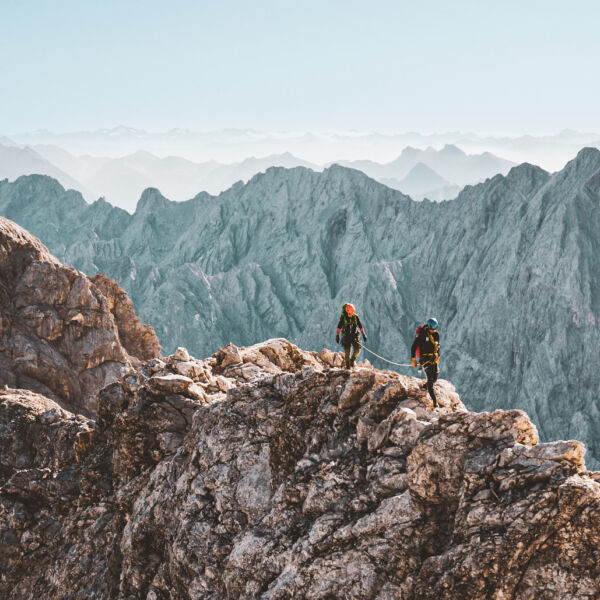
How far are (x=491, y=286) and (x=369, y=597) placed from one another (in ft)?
424

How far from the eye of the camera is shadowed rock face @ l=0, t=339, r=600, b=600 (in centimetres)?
1170

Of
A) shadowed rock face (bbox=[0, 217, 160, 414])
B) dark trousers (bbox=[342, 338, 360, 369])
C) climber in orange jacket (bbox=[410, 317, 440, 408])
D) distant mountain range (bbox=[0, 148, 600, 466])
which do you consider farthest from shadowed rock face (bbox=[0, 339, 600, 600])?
distant mountain range (bbox=[0, 148, 600, 466])

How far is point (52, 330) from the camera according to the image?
5300 centimetres

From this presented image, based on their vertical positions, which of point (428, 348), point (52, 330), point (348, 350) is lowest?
point (52, 330)

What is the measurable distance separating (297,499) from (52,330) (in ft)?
145

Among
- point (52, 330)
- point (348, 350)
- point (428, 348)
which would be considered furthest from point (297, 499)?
point (52, 330)

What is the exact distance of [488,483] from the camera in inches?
495

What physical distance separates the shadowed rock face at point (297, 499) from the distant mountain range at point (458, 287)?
9253 cm

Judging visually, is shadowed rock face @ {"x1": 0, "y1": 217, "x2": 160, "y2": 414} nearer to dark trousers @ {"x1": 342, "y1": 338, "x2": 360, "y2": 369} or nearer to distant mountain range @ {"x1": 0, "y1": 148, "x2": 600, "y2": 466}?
dark trousers @ {"x1": 342, "y1": 338, "x2": 360, "y2": 369}

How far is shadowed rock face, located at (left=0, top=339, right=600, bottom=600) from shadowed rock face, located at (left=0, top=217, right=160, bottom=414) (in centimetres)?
2382

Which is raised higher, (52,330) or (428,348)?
(428,348)

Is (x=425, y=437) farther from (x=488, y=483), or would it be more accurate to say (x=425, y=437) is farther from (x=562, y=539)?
(x=562, y=539)

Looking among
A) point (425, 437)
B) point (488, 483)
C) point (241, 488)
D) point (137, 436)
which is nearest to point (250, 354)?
point (137, 436)

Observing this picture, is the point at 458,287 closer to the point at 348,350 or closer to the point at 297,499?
the point at 348,350
